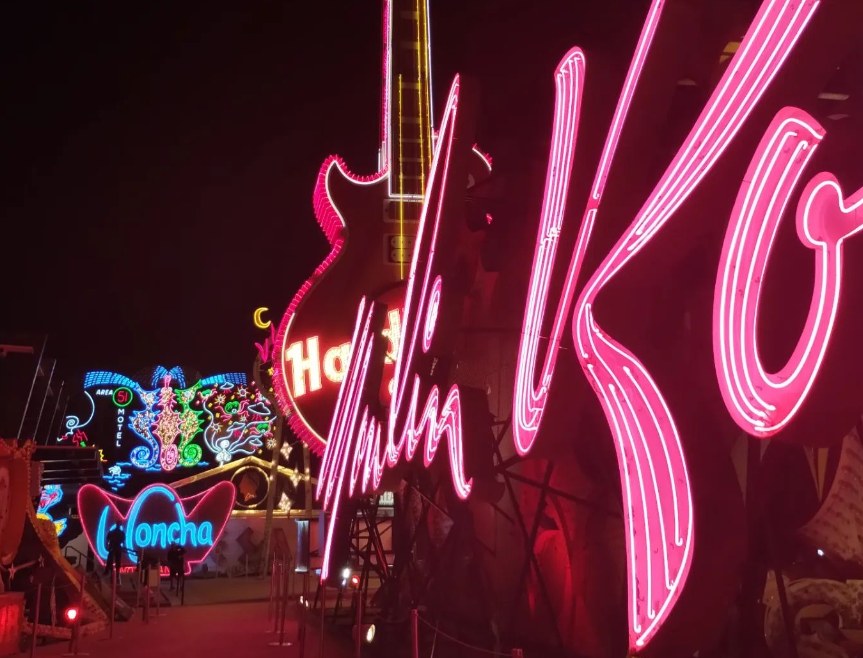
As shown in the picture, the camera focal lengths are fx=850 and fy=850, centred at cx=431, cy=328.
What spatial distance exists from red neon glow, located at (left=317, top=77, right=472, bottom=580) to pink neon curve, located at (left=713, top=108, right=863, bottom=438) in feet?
13.1

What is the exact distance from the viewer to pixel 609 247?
5574 mm

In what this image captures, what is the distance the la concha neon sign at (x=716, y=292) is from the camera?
3.47 metres

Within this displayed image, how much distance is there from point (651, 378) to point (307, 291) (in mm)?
13911

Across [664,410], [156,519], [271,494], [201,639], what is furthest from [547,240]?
[271,494]

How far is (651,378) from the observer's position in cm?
448

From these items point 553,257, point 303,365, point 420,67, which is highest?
point 420,67

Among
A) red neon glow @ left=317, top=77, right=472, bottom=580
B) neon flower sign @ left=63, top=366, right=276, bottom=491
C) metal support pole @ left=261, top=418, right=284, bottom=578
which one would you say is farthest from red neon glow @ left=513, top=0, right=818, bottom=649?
neon flower sign @ left=63, top=366, right=276, bottom=491

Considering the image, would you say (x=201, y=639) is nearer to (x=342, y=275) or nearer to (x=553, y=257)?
(x=342, y=275)

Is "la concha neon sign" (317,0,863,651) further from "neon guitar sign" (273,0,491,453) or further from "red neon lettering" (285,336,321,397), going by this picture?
"red neon lettering" (285,336,321,397)

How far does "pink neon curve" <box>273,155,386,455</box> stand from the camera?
57.1 feet

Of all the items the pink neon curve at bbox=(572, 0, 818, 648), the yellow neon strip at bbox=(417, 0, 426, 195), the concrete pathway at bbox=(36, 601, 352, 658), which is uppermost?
the yellow neon strip at bbox=(417, 0, 426, 195)

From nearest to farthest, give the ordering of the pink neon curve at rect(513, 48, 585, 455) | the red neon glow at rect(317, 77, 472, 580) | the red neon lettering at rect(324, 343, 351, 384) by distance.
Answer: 1. the pink neon curve at rect(513, 48, 585, 455)
2. the red neon glow at rect(317, 77, 472, 580)
3. the red neon lettering at rect(324, 343, 351, 384)

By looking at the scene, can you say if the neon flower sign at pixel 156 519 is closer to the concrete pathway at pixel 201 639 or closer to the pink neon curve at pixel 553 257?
the concrete pathway at pixel 201 639

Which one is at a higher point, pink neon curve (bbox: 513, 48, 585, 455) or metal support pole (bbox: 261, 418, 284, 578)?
pink neon curve (bbox: 513, 48, 585, 455)
